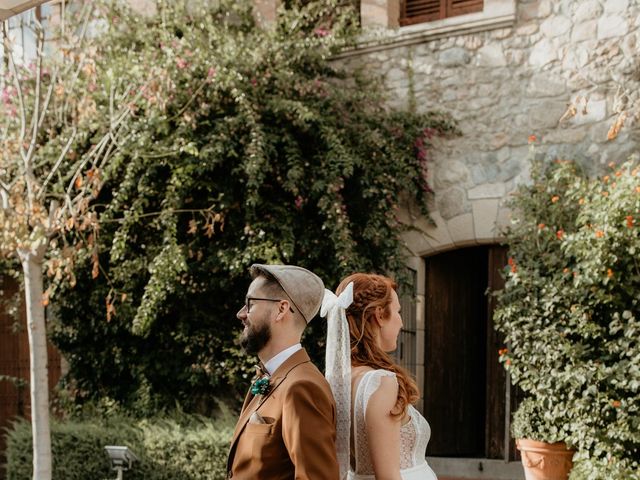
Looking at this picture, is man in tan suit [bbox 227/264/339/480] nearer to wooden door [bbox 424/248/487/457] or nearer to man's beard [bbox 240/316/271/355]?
man's beard [bbox 240/316/271/355]

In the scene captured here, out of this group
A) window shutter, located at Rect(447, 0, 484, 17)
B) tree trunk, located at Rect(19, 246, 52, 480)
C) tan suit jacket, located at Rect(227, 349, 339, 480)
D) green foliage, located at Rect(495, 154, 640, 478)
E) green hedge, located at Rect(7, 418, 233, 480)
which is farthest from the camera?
window shutter, located at Rect(447, 0, 484, 17)

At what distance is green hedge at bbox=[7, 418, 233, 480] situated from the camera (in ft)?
25.8

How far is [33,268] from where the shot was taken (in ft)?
23.1

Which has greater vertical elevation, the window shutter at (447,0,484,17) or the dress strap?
the window shutter at (447,0,484,17)

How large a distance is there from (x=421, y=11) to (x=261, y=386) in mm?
7073

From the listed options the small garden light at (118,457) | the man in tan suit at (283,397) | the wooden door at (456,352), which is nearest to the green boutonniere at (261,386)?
the man in tan suit at (283,397)

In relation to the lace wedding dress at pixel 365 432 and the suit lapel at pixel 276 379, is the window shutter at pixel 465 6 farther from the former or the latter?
the suit lapel at pixel 276 379

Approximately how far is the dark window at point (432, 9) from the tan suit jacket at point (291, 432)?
22.5ft

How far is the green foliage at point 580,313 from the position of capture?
6805mm

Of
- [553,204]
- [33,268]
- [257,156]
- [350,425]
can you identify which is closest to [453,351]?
[553,204]

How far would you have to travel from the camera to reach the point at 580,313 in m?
7.08

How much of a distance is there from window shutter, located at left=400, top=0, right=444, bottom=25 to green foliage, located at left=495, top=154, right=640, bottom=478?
2221 mm

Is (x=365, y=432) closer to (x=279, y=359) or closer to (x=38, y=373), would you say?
(x=279, y=359)

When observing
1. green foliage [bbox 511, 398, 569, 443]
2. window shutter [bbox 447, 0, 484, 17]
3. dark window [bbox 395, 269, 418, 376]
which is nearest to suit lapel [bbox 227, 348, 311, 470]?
green foliage [bbox 511, 398, 569, 443]
